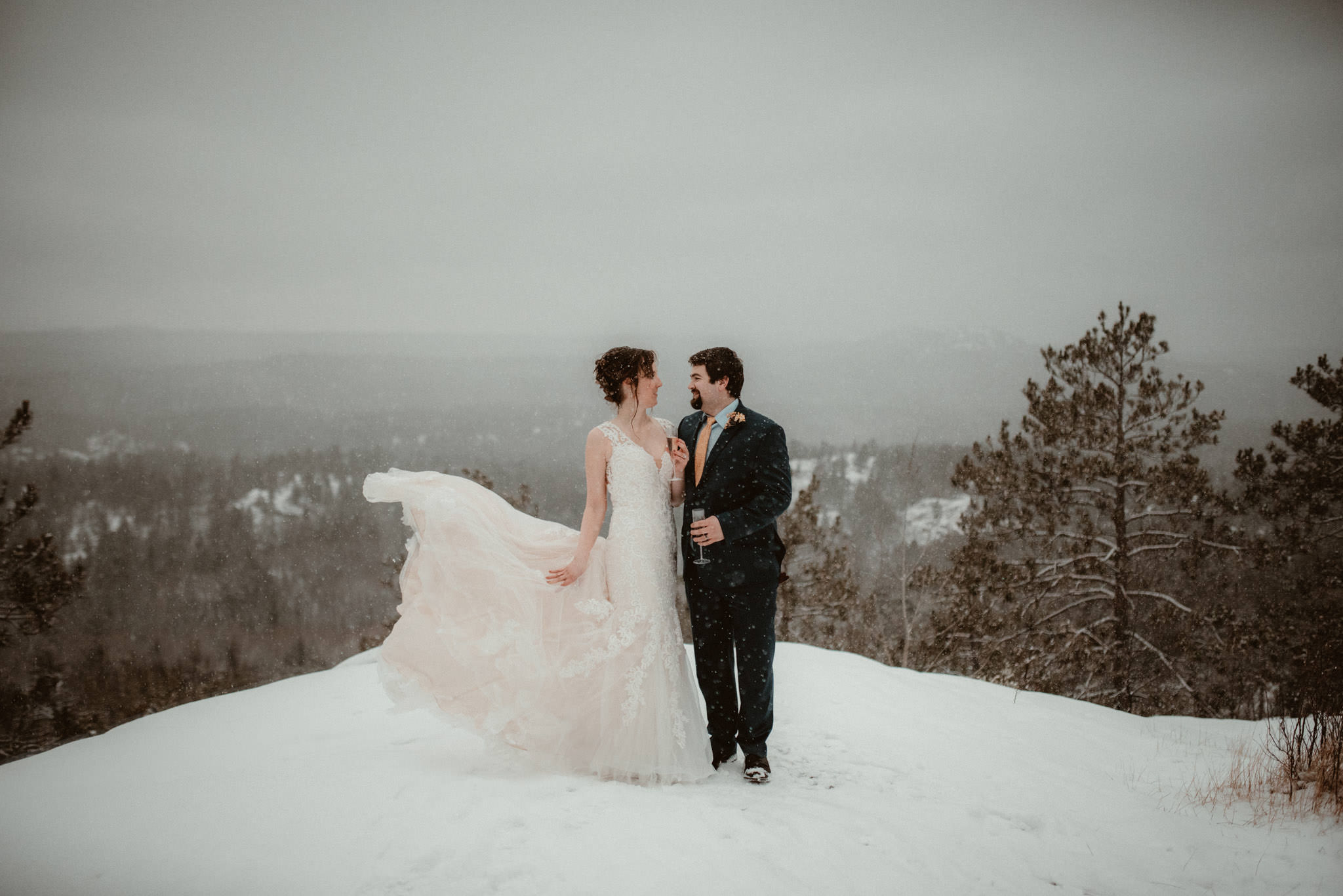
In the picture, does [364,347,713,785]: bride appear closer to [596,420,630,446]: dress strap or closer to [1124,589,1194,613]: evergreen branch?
[596,420,630,446]: dress strap

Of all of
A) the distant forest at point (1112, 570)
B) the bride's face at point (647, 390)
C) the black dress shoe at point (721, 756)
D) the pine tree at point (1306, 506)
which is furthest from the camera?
the distant forest at point (1112, 570)

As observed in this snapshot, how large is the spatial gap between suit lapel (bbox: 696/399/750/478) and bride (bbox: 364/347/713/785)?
Answer: 0.15 meters

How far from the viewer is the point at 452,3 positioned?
4591 centimetres

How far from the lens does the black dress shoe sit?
347cm

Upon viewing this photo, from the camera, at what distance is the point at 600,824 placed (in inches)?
103

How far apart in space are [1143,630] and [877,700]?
11731 millimetres

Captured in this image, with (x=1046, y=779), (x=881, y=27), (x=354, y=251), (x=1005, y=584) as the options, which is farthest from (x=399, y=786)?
(x=354, y=251)

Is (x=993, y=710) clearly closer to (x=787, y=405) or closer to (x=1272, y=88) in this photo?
(x=1272, y=88)

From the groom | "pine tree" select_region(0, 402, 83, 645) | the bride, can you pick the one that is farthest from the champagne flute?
"pine tree" select_region(0, 402, 83, 645)

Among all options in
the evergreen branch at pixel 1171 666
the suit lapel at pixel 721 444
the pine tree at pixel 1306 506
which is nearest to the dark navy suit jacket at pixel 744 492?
the suit lapel at pixel 721 444

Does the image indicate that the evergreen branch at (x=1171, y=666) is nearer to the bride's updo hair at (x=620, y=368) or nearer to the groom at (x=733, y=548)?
the groom at (x=733, y=548)

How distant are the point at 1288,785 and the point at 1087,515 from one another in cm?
919

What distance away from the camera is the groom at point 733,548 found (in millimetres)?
3299

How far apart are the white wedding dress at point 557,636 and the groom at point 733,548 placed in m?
0.14
